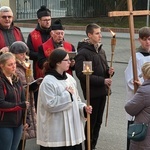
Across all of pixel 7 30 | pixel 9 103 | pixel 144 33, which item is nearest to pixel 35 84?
pixel 9 103

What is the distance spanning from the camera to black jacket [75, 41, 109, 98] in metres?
5.53

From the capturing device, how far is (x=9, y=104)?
4359mm

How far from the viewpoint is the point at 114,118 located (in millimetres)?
Answer: 7520

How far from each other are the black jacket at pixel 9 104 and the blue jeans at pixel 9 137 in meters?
0.07

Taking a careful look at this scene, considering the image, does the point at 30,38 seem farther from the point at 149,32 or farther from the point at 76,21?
the point at 76,21

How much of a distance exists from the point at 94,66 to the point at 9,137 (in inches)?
64.9

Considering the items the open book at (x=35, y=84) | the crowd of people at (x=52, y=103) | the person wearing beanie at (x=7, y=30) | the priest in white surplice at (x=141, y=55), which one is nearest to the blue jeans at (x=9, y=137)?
the crowd of people at (x=52, y=103)

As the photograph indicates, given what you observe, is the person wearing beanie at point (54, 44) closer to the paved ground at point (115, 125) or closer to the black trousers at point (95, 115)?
the black trousers at point (95, 115)

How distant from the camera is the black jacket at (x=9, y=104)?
171 inches

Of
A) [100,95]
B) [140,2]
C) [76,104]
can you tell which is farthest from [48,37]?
[140,2]

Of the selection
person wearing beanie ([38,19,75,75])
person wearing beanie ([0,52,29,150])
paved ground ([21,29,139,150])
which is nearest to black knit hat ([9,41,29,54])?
person wearing beanie ([0,52,29,150])

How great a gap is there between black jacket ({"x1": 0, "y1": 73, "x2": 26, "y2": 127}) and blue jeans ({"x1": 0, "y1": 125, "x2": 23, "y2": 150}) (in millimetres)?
71

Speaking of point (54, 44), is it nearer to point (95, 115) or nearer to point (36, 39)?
point (36, 39)

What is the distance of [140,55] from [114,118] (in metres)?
2.62
